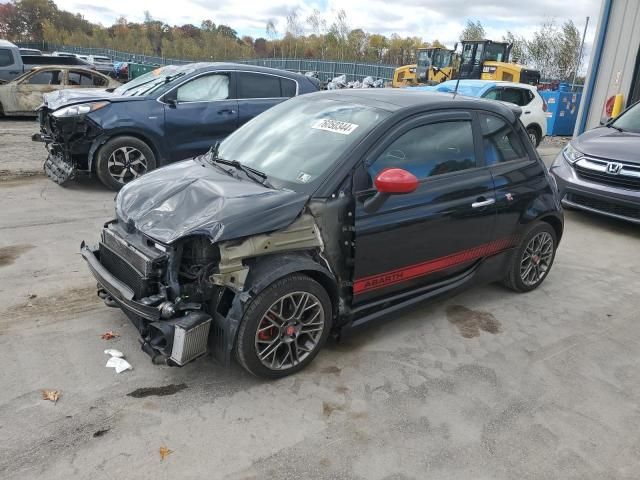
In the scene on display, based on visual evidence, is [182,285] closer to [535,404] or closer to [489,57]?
[535,404]

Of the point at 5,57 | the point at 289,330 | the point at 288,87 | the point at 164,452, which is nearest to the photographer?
the point at 164,452

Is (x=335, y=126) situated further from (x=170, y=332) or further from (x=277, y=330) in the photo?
(x=170, y=332)

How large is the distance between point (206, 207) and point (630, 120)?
712 centimetres

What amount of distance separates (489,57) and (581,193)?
14545 millimetres

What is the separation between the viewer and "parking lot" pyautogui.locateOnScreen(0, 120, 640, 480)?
2617mm

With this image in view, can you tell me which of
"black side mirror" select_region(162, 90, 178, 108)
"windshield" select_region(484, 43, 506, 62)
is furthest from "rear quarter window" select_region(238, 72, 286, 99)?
"windshield" select_region(484, 43, 506, 62)

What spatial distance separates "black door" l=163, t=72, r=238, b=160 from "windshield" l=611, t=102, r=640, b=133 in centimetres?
573

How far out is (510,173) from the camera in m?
4.23

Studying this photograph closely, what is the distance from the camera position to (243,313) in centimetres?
290

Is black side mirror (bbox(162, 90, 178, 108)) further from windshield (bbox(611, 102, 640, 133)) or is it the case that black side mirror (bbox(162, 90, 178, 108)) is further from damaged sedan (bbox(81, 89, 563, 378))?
windshield (bbox(611, 102, 640, 133))

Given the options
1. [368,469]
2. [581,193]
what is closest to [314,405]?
[368,469]

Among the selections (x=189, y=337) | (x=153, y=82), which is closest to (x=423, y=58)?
(x=153, y=82)

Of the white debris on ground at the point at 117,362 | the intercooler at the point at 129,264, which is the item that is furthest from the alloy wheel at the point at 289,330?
the white debris on ground at the point at 117,362

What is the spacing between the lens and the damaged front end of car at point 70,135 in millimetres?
6801
